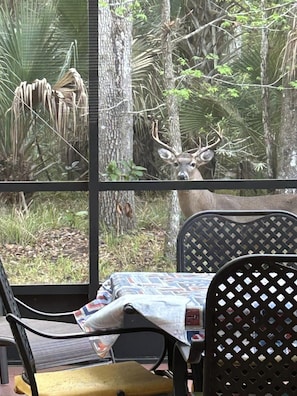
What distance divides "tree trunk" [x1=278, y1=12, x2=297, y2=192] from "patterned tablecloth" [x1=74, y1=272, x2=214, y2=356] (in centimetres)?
160

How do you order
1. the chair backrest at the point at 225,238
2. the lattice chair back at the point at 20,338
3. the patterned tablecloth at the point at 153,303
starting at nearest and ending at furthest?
1. the patterned tablecloth at the point at 153,303
2. the lattice chair back at the point at 20,338
3. the chair backrest at the point at 225,238

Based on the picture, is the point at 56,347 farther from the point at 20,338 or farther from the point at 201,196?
the point at 201,196

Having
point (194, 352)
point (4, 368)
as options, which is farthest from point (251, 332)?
point (4, 368)

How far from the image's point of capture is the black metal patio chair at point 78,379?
2779mm

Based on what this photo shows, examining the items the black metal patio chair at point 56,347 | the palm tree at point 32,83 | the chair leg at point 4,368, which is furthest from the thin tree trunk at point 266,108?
the chair leg at point 4,368

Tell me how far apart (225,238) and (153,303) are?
126 centimetres

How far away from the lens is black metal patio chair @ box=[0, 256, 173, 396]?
278cm

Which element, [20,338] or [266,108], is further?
[266,108]

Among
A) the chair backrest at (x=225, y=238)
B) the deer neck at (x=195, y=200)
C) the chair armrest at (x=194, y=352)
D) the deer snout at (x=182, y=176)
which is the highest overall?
the deer snout at (x=182, y=176)

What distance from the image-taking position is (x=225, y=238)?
12.7ft

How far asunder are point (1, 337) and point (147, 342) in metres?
1.30

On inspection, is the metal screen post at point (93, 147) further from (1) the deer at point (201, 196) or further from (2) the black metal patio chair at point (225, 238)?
(2) the black metal patio chair at point (225, 238)

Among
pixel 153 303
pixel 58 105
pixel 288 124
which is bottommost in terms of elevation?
pixel 153 303

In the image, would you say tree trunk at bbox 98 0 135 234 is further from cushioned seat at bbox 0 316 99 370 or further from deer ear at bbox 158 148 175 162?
cushioned seat at bbox 0 316 99 370
